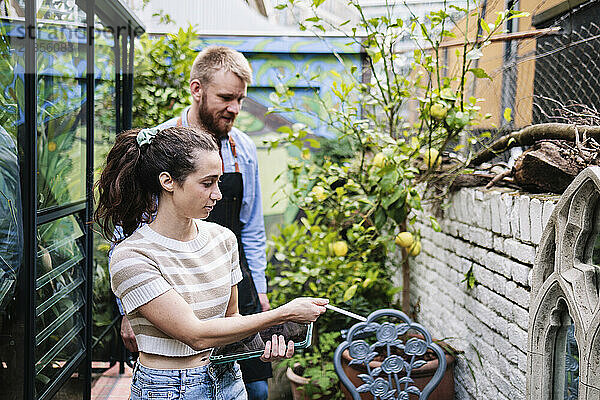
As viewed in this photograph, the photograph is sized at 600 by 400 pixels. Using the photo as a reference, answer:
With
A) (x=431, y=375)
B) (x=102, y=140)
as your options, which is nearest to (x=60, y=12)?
(x=102, y=140)

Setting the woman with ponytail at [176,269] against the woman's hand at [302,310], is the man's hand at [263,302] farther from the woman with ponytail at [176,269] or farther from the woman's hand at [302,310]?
the woman's hand at [302,310]

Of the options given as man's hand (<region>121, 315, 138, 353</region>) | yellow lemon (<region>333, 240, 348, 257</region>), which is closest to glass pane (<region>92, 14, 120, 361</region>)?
yellow lemon (<region>333, 240, 348, 257</region>)

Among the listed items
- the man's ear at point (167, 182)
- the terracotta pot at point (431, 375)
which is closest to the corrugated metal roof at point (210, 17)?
the terracotta pot at point (431, 375)

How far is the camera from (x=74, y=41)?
3592 millimetres

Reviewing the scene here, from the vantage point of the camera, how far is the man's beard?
2834mm

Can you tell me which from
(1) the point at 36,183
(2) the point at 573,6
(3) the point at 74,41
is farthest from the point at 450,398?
(3) the point at 74,41

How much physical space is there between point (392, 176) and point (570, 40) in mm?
1112

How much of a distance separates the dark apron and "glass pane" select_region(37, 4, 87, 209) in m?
0.82

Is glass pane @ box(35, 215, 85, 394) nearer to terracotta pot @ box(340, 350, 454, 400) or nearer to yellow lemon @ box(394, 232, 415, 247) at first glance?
terracotta pot @ box(340, 350, 454, 400)

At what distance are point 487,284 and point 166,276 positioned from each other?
6.67 feet

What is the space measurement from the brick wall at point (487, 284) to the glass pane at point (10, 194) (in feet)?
6.58

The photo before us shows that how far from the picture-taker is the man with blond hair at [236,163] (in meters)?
2.80

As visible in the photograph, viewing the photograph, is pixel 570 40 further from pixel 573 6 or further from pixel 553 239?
pixel 553 239

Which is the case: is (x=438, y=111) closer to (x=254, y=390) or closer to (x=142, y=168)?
(x=254, y=390)
